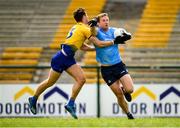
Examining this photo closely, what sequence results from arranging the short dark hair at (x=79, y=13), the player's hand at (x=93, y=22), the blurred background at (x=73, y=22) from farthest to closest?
the blurred background at (x=73, y=22), the short dark hair at (x=79, y=13), the player's hand at (x=93, y=22)

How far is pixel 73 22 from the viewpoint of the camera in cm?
2366

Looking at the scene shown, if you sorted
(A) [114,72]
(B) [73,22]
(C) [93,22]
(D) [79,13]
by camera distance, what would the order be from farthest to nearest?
(B) [73,22] → (A) [114,72] → (D) [79,13] → (C) [93,22]

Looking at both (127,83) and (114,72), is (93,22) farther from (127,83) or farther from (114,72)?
(127,83)

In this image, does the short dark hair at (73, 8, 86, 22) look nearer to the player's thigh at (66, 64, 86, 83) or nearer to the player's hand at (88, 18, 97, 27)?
the player's hand at (88, 18, 97, 27)

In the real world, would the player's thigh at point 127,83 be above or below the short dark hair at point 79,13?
below

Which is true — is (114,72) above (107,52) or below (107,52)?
below

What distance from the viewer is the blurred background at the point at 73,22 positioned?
21469 mm

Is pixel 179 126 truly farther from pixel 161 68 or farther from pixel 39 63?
pixel 39 63

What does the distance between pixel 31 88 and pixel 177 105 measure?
3225 millimetres

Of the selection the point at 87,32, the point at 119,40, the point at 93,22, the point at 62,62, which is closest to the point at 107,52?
the point at 119,40

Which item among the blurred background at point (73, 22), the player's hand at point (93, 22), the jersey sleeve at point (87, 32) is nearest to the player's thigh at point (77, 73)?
the jersey sleeve at point (87, 32)

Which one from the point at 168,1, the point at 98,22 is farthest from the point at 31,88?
the point at 168,1

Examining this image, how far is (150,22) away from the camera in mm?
23312

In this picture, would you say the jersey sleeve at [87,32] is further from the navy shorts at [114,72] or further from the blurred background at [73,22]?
the blurred background at [73,22]
